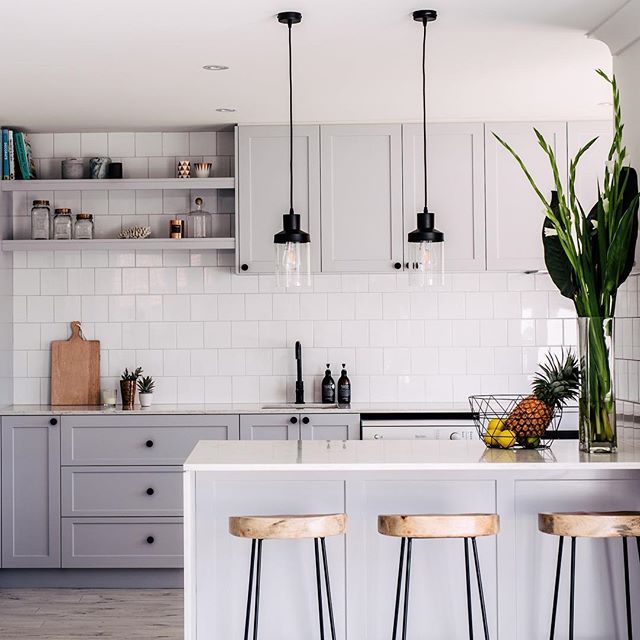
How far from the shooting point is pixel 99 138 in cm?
560

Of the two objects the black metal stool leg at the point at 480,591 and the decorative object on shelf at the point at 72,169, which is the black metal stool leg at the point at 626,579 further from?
the decorative object on shelf at the point at 72,169

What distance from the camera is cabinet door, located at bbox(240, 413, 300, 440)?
5086 mm

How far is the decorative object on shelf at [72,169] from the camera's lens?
5469 mm

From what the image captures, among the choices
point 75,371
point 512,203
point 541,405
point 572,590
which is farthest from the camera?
point 75,371

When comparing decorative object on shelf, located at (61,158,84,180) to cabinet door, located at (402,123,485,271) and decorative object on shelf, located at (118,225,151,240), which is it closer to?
decorative object on shelf, located at (118,225,151,240)

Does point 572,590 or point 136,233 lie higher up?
point 136,233

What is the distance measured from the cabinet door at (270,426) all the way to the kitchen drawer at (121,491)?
17.4 inches

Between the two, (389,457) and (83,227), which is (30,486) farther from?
(389,457)

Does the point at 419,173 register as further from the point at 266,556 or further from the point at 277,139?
the point at 266,556

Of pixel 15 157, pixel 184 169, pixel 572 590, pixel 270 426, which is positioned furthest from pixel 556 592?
pixel 15 157

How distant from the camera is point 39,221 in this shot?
5426mm

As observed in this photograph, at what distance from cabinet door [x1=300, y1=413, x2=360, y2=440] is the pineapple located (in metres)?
1.71

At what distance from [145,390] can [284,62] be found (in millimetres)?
2218

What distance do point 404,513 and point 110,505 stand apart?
2356mm
